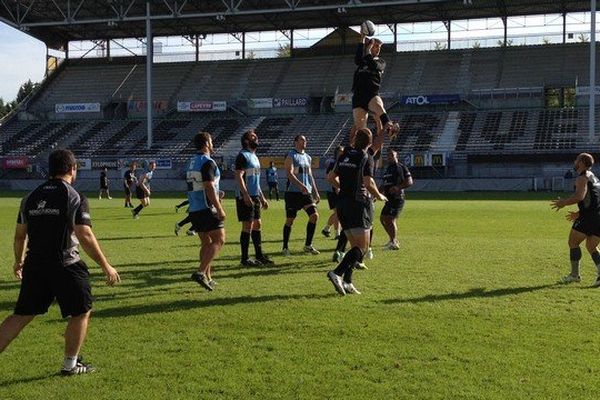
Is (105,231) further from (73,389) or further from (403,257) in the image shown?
(73,389)

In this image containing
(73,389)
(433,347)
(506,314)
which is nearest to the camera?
(73,389)

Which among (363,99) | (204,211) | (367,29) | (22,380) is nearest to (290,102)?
(363,99)

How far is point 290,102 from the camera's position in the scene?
51188 millimetres

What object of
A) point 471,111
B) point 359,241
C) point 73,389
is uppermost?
point 471,111

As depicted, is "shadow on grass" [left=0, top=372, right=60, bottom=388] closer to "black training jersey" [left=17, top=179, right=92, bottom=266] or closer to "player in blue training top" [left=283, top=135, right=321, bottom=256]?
"black training jersey" [left=17, top=179, right=92, bottom=266]

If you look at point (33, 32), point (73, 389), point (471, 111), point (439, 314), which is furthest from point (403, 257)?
point (33, 32)

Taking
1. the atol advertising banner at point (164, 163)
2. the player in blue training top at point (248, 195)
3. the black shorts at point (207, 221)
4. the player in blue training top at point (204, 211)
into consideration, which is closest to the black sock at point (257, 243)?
the player in blue training top at point (248, 195)

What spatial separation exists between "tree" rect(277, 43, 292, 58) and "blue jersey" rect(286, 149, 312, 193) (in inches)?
1793

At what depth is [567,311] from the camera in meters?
7.21

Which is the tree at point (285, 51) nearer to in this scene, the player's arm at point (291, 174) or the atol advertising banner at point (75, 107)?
the atol advertising banner at point (75, 107)

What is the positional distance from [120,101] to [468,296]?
Answer: 51.6 meters

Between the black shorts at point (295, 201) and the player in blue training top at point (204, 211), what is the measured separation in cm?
371

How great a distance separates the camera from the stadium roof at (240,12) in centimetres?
4591

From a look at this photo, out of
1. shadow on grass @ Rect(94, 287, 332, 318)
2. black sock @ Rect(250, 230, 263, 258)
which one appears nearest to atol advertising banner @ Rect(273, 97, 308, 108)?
black sock @ Rect(250, 230, 263, 258)
